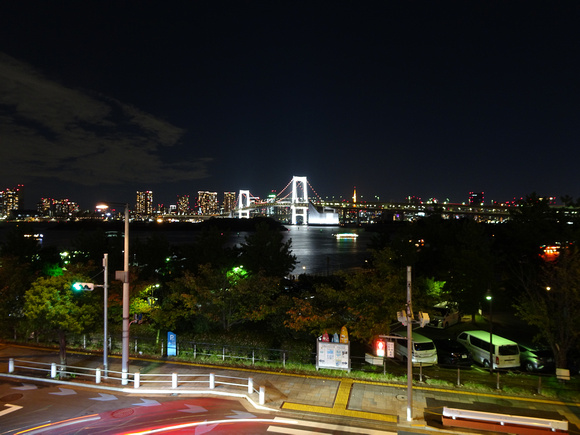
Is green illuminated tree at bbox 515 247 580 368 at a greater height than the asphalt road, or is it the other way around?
green illuminated tree at bbox 515 247 580 368

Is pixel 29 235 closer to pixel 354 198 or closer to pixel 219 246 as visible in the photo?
pixel 219 246

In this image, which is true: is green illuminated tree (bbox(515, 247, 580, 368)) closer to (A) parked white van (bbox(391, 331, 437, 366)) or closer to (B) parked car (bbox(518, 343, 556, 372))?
(B) parked car (bbox(518, 343, 556, 372))

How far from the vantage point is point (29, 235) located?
28156mm

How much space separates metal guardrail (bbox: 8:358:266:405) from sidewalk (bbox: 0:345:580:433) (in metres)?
0.03

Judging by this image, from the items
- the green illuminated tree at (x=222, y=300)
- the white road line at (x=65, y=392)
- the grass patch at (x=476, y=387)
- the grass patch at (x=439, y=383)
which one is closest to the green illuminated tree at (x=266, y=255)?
the green illuminated tree at (x=222, y=300)

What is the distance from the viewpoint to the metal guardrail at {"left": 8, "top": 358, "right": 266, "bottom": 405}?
406 inches

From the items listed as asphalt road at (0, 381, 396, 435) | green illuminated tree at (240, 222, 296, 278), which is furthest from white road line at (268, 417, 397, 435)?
green illuminated tree at (240, 222, 296, 278)

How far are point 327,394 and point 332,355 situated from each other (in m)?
1.94

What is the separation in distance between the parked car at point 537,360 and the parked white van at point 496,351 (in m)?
0.66

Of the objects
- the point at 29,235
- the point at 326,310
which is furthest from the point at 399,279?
the point at 29,235

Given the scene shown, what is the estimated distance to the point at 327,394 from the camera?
33.1 ft

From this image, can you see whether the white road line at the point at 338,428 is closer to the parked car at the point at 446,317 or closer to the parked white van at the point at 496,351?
the parked white van at the point at 496,351

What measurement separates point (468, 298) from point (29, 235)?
29.7m

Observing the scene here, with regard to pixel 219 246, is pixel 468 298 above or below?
below
